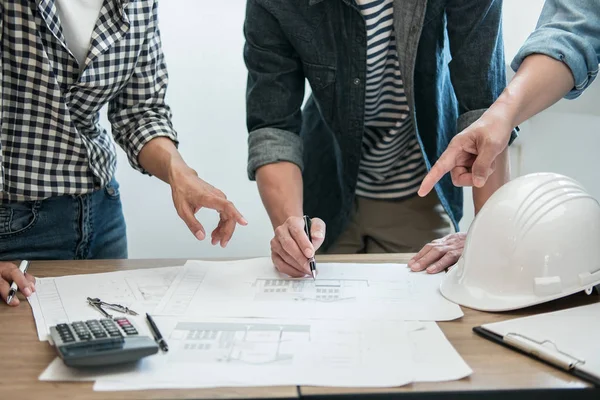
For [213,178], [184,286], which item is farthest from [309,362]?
[213,178]

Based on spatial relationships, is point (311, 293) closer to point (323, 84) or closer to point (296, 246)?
point (296, 246)

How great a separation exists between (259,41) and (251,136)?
20 centimetres

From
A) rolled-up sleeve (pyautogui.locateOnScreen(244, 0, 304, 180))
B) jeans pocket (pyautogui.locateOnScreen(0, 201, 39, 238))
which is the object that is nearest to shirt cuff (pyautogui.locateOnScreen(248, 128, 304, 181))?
rolled-up sleeve (pyautogui.locateOnScreen(244, 0, 304, 180))

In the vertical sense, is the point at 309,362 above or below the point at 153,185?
A: above

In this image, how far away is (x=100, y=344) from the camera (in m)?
0.82

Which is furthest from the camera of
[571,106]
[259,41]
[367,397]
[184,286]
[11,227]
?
[571,106]

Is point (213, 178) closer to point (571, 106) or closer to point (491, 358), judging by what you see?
point (571, 106)

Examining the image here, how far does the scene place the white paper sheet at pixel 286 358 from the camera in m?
0.78

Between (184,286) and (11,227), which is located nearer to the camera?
(184,286)

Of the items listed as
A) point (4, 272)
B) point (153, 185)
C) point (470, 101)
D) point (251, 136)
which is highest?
point (470, 101)

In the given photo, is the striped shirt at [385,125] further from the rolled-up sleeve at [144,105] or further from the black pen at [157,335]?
the black pen at [157,335]

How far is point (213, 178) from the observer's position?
7.56 feet

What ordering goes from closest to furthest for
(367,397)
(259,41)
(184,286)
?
(367,397), (184,286), (259,41)

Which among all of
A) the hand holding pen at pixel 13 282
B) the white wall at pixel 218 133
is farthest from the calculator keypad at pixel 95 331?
the white wall at pixel 218 133
